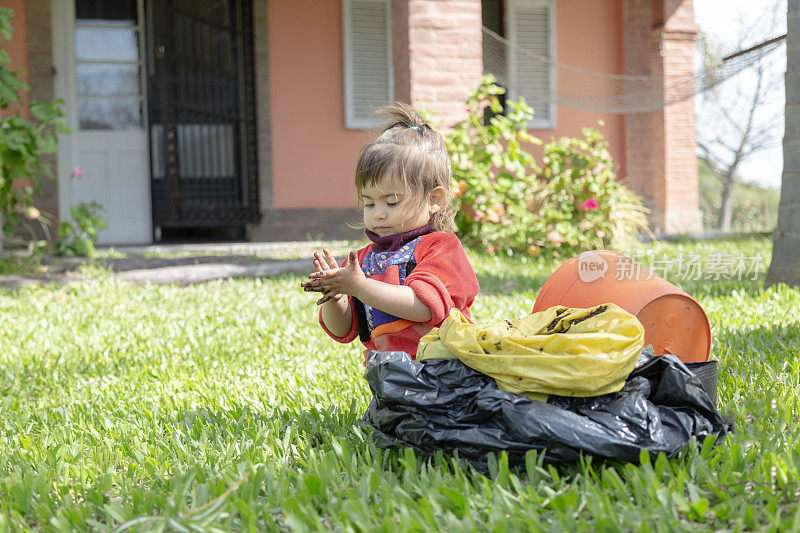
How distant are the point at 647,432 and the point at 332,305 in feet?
3.23

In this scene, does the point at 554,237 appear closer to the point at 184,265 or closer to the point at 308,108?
the point at 184,265

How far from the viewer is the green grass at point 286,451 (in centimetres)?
153

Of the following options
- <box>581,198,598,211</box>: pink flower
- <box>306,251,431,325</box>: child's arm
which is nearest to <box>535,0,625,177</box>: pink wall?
<box>581,198,598,211</box>: pink flower

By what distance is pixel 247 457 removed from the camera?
1.95m

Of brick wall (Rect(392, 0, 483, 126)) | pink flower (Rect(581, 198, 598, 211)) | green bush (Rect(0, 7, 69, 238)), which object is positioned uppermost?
brick wall (Rect(392, 0, 483, 126))

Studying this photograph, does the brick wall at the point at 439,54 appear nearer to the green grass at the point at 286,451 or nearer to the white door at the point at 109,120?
the green grass at the point at 286,451

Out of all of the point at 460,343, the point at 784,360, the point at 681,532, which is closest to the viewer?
the point at 681,532

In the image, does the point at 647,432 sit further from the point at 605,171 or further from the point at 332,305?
the point at 605,171

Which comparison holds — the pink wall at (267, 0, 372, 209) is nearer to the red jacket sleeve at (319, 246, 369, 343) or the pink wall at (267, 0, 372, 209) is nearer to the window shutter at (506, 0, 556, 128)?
the window shutter at (506, 0, 556, 128)

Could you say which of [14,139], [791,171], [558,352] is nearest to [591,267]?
[558,352]

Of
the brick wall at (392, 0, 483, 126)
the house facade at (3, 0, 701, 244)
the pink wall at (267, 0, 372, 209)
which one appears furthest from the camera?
the pink wall at (267, 0, 372, 209)

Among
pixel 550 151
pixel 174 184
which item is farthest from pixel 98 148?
pixel 550 151

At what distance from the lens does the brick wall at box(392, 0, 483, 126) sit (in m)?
6.58

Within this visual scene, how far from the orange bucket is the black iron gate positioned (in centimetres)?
679
